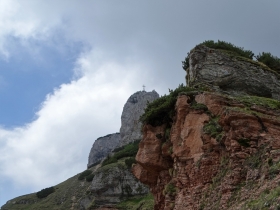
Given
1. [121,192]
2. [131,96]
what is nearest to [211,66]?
[121,192]

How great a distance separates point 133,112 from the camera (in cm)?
13000

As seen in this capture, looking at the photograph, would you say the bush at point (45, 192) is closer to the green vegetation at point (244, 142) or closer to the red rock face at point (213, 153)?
the red rock face at point (213, 153)

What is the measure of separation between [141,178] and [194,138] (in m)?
7.22

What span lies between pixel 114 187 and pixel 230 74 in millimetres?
42052

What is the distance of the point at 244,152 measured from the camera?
50.6 feet

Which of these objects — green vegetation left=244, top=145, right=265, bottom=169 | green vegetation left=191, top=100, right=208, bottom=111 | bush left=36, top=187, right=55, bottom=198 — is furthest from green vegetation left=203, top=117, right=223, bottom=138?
bush left=36, top=187, right=55, bottom=198

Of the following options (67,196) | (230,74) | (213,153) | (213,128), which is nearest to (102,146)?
(67,196)

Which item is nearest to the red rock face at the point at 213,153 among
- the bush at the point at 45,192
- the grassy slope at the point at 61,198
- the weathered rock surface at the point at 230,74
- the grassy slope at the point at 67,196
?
the weathered rock surface at the point at 230,74

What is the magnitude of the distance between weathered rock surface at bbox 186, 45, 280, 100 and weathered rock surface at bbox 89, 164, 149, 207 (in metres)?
36.2

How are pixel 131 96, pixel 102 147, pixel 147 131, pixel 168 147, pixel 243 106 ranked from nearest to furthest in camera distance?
pixel 243 106
pixel 168 147
pixel 147 131
pixel 131 96
pixel 102 147

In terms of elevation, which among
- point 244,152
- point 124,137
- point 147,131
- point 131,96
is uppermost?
point 131,96

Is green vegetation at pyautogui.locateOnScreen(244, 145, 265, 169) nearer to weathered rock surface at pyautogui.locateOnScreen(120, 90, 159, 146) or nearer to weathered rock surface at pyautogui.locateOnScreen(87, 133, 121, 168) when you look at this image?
weathered rock surface at pyautogui.locateOnScreen(120, 90, 159, 146)

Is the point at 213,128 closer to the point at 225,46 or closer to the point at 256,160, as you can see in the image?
the point at 256,160

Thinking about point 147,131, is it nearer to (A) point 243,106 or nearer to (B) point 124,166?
(A) point 243,106
